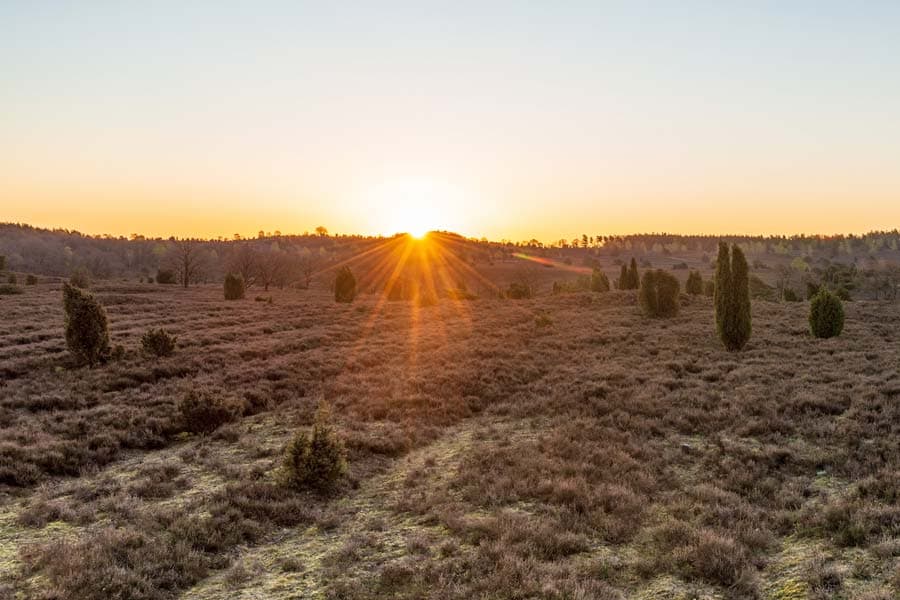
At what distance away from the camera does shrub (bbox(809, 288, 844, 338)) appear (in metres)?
28.9

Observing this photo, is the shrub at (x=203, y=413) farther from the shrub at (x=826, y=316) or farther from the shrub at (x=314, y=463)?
the shrub at (x=826, y=316)

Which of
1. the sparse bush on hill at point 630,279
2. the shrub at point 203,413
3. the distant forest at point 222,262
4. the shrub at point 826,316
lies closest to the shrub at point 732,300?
the shrub at point 826,316

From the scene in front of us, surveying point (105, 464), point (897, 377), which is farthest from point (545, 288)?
point (105, 464)

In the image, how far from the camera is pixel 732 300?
27.2m

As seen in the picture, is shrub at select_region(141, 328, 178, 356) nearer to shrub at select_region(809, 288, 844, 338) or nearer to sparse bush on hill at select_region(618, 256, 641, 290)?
shrub at select_region(809, 288, 844, 338)

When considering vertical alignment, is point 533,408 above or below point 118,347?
below

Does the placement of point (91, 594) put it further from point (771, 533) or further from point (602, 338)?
point (602, 338)

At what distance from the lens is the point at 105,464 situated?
13.5 m

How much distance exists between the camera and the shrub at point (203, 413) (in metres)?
16.1

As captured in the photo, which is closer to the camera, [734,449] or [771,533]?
[771,533]

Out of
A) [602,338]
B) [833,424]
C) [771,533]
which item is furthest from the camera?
[602,338]

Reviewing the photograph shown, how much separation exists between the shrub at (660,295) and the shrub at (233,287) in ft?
135

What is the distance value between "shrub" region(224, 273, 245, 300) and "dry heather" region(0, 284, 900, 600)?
29.7 meters

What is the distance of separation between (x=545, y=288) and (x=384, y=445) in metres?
101
